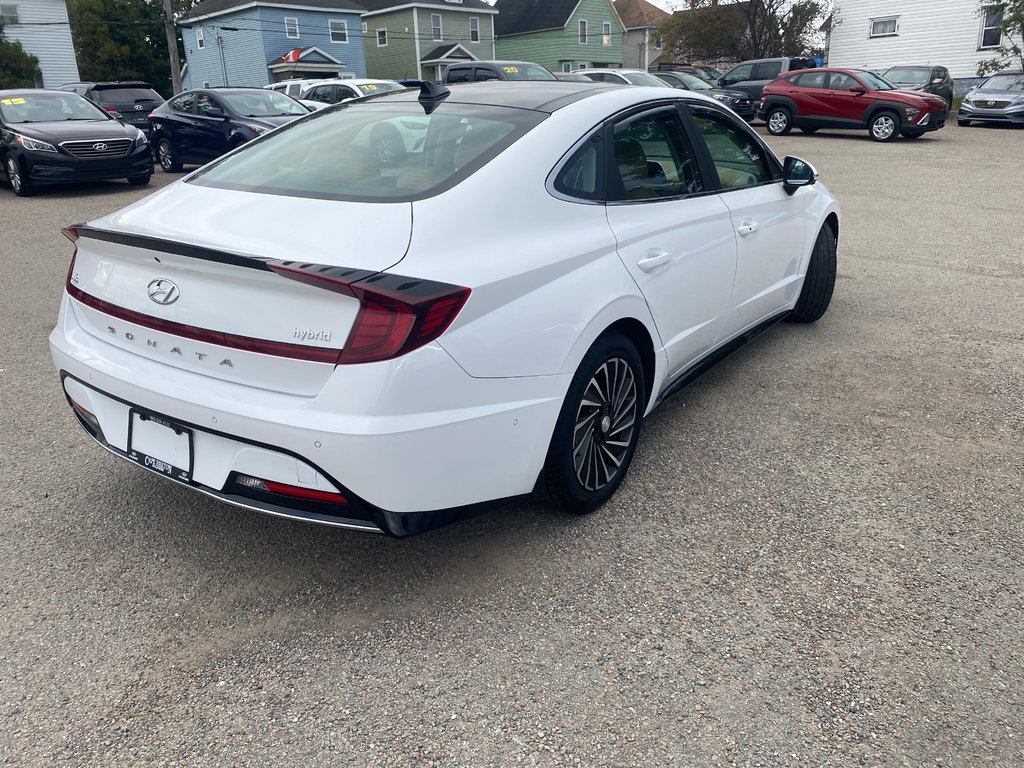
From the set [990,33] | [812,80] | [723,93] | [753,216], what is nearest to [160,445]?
[753,216]

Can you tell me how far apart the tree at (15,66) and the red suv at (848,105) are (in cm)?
2892

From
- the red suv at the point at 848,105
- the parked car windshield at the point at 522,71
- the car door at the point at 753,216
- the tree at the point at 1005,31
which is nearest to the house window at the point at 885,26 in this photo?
the tree at the point at 1005,31

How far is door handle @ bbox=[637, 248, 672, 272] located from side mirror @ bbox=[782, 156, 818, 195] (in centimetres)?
157

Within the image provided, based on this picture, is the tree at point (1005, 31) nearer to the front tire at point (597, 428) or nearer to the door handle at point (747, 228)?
the door handle at point (747, 228)

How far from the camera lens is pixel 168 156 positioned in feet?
48.6

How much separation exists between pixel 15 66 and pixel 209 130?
25.6 m

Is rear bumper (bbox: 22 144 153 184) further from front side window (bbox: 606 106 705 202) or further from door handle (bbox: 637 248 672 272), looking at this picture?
door handle (bbox: 637 248 672 272)

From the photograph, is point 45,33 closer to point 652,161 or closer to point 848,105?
point 848,105

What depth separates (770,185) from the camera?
461cm

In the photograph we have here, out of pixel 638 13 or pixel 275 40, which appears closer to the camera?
pixel 275 40

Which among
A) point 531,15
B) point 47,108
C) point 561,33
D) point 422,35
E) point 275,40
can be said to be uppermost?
point 531,15

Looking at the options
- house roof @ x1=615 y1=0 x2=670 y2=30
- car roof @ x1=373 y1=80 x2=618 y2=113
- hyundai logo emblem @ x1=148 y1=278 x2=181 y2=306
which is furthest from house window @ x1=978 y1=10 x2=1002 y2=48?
house roof @ x1=615 y1=0 x2=670 y2=30

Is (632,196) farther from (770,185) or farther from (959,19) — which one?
(959,19)

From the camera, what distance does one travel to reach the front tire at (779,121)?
20.1 metres
